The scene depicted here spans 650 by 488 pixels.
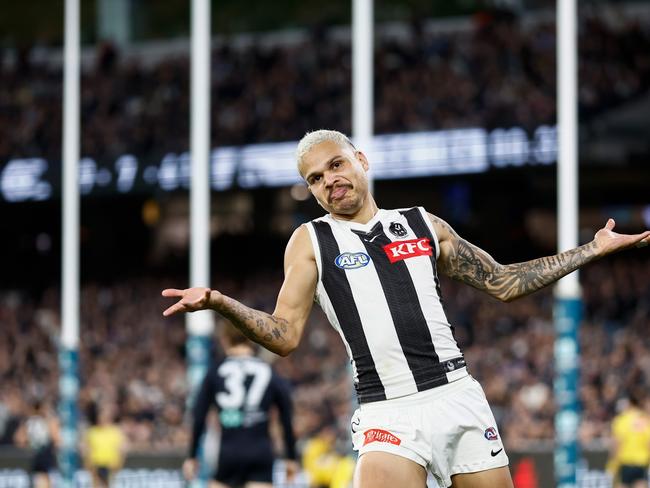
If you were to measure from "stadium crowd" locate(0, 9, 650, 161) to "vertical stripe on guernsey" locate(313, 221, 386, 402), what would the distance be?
49.1 ft

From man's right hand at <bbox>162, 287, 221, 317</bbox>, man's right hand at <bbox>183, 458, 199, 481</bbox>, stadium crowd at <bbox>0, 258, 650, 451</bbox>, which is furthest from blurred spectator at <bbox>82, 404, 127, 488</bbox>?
man's right hand at <bbox>162, 287, 221, 317</bbox>

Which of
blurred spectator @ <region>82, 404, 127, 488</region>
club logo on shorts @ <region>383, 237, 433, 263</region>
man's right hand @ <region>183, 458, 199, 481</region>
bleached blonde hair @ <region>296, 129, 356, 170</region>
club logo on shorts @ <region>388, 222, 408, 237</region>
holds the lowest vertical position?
blurred spectator @ <region>82, 404, 127, 488</region>

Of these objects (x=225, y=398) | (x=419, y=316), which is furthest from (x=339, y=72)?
(x=419, y=316)

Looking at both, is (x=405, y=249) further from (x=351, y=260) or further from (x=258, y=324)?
(x=258, y=324)

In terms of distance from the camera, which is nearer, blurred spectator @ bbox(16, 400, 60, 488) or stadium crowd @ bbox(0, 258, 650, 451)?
blurred spectator @ bbox(16, 400, 60, 488)

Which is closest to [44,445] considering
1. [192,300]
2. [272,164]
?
[272,164]

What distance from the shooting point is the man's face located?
5254 mm

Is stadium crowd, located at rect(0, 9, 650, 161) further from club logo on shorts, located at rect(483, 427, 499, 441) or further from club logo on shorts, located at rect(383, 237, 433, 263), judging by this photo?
club logo on shorts, located at rect(483, 427, 499, 441)

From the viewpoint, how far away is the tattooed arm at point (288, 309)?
4.98m

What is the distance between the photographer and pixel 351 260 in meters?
5.23

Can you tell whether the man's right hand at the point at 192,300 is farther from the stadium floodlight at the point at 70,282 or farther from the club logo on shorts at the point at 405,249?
the stadium floodlight at the point at 70,282

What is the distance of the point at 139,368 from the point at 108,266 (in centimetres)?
626

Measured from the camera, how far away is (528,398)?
18.2 metres

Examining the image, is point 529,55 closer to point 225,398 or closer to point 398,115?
point 398,115
